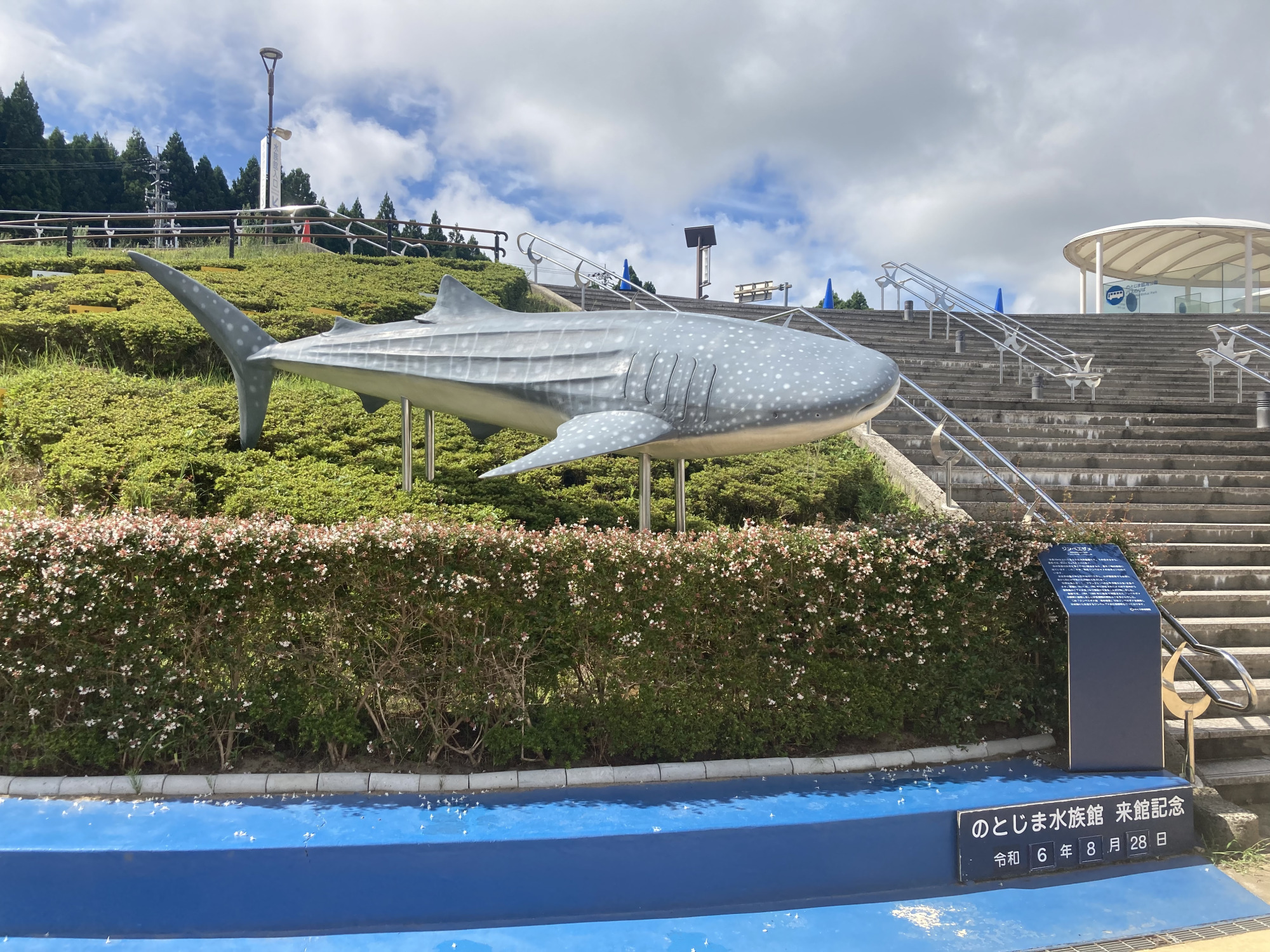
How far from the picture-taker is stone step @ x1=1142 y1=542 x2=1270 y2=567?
7160 millimetres

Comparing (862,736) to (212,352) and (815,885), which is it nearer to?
(815,885)

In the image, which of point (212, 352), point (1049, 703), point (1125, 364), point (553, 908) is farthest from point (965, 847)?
point (1125, 364)

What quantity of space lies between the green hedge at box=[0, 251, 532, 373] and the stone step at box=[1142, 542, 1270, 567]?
10280 mm

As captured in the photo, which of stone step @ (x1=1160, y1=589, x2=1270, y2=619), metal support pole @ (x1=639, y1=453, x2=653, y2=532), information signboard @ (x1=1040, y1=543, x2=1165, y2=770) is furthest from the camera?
stone step @ (x1=1160, y1=589, x2=1270, y2=619)

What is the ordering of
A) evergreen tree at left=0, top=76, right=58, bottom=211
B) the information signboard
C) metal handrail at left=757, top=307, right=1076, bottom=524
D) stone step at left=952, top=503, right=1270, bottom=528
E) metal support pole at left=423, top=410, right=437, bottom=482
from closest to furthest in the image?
1. the information signboard
2. metal handrail at left=757, top=307, right=1076, bottom=524
3. metal support pole at left=423, top=410, right=437, bottom=482
4. stone step at left=952, top=503, right=1270, bottom=528
5. evergreen tree at left=0, top=76, right=58, bottom=211

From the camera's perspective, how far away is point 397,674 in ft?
15.0

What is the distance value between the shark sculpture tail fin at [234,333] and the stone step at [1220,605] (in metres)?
7.98

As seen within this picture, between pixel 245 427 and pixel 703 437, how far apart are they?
14.6 ft

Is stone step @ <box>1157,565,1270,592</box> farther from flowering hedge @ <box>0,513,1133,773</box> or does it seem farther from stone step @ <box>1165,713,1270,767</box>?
flowering hedge @ <box>0,513,1133,773</box>

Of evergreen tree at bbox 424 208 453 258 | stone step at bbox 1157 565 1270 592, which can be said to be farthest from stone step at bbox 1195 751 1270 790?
evergreen tree at bbox 424 208 453 258

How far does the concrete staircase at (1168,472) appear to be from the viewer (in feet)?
18.5

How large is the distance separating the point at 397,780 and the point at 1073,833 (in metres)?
3.70

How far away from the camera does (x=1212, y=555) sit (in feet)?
23.6

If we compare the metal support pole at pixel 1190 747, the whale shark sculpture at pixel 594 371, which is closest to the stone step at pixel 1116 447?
the whale shark sculpture at pixel 594 371
